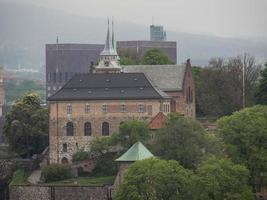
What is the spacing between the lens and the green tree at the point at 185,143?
94.8 metres

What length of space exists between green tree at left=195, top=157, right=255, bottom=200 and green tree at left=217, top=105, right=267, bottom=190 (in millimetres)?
5411

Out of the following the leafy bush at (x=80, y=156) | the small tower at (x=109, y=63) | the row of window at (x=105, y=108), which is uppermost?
the small tower at (x=109, y=63)

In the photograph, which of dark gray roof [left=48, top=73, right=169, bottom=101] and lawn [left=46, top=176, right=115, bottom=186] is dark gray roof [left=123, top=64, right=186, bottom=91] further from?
A: lawn [left=46, top=176, right=115, bottom=186]

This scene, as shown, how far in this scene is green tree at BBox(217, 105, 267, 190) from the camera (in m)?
94.4

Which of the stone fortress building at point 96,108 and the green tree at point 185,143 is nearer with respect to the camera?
the green tree at point 185,143

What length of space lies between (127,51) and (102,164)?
2424 inches

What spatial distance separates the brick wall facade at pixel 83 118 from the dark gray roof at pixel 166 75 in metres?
6.13

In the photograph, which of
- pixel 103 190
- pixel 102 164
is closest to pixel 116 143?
pixel 102 164

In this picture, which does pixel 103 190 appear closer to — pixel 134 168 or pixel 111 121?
pixel 134 168

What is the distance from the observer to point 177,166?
8831 cm

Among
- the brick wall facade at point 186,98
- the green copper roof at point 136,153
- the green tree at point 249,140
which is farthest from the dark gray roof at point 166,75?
the green copper roof at point 136,153

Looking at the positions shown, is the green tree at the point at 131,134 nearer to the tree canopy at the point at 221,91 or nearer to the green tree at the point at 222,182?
the green tree at the point at 222,182

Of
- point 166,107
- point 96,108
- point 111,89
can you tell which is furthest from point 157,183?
point 111,89

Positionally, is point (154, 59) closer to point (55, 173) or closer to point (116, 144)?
point (116, 144)
